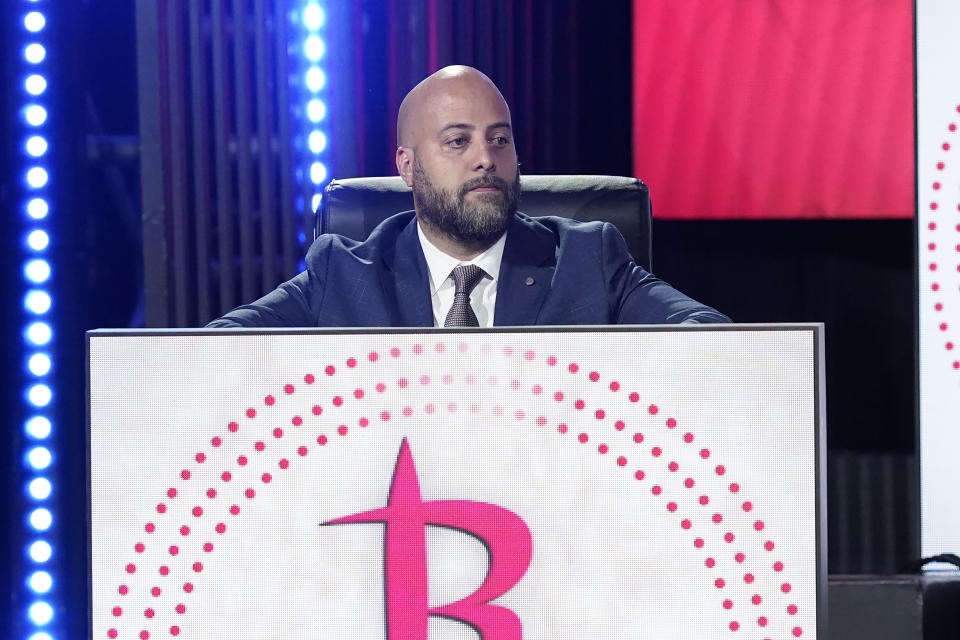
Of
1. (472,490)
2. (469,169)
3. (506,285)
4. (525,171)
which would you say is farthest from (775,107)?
(472,490)

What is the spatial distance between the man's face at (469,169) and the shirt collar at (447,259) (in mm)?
20

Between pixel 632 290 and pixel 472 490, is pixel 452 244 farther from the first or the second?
pixel 472 490

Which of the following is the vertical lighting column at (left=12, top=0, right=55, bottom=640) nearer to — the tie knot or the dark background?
the dark background

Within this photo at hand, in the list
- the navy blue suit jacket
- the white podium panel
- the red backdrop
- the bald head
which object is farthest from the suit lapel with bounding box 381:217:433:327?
the red backdrop

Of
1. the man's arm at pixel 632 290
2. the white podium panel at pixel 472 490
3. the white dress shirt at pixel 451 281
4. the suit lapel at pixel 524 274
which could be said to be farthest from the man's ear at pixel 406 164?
the white podium panel at pixel 472 490

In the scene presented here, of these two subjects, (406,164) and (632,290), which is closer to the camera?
(632,290)

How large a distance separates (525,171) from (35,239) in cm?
119

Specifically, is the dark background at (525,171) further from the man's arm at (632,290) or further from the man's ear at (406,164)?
the man's arm at (632,290)

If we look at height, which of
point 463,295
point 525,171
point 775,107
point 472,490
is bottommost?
point 472,490

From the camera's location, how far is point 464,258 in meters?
1.83

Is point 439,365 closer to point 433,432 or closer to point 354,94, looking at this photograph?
point 433,432

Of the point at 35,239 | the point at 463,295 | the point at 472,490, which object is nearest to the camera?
the point at 472,490

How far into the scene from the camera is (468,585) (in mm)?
874

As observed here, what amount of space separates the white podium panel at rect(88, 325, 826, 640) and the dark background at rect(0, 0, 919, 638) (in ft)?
5.51
